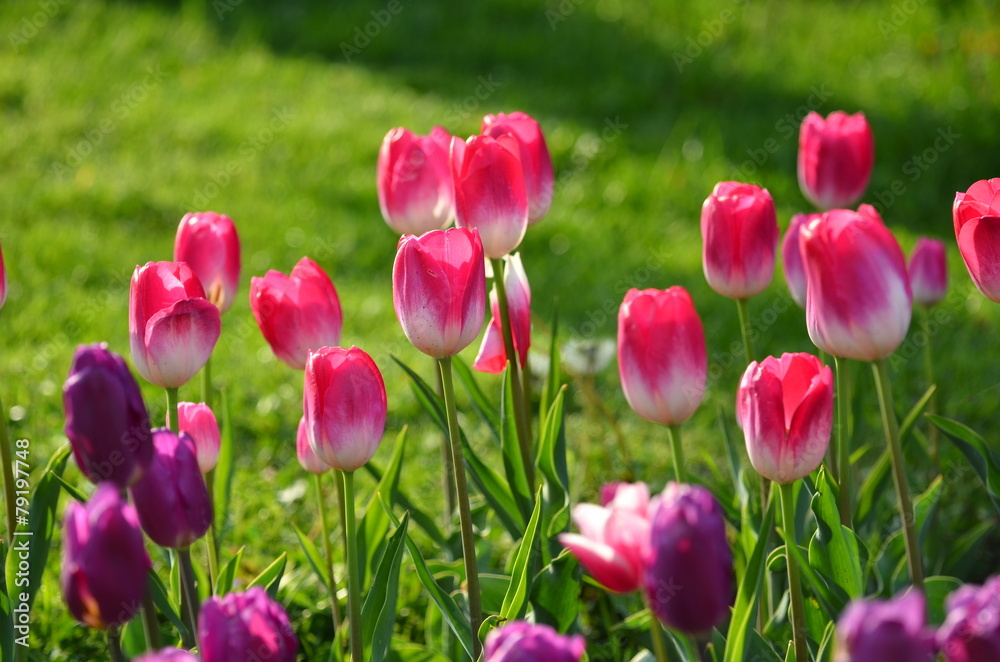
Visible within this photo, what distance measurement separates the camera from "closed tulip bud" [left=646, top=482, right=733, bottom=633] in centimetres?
87

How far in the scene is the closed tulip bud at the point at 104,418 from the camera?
3.34 ft

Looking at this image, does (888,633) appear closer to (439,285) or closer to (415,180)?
(439,285)

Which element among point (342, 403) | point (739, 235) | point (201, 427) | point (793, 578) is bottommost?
point (793, 578)

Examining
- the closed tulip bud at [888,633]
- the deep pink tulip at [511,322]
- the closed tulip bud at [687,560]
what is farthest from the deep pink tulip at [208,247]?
the closed tulip bud at [888,633]

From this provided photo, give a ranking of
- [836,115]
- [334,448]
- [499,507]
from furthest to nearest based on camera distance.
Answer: [836,115]
[499,507]
[334,448]

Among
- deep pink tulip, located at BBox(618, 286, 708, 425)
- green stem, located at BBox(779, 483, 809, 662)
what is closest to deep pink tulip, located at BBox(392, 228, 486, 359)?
deep pink tulip, located at BBox(618, 286, 708, 425)

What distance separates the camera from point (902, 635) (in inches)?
28.1

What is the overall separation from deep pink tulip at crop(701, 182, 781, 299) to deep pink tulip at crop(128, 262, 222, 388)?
0.73 metres

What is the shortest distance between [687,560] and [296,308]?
86 centimetres

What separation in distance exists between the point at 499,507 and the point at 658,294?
57 centimetres

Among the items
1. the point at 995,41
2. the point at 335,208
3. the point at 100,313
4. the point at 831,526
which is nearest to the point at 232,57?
the point at 335,208

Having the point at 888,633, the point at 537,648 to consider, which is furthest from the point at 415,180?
the point at 888,633

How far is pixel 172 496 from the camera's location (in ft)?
3.51

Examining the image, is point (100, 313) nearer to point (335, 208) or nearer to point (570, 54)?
point (335, 208)
